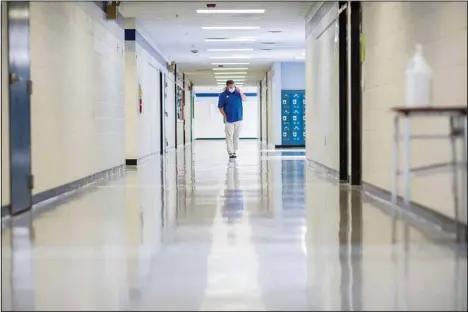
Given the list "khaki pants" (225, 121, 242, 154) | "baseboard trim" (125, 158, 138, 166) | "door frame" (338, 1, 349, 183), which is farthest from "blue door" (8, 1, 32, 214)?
"khaki pants" (225, 121, 242, 154)

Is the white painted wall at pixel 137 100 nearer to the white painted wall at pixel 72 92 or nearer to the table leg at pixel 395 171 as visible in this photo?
the white painted wall at pixel 72 92

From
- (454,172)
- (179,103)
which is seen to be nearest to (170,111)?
(179,103)

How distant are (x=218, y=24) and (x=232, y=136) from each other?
10.6 ft

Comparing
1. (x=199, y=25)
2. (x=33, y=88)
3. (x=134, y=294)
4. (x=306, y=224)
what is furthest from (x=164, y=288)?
(x=199, y=25)

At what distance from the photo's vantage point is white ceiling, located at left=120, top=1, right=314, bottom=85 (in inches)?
462

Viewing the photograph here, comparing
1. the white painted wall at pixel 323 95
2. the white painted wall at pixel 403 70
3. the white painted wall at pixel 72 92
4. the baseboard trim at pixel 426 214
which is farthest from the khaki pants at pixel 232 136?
the baseboard trim at pixel 426 214

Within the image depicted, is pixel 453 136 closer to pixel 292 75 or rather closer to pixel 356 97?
pixel 356 97

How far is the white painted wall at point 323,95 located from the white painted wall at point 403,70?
1857 millimetres

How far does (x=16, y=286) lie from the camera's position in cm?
326

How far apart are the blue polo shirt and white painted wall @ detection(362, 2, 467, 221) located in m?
8.36

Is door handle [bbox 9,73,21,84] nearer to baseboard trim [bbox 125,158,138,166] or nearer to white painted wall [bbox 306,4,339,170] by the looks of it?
white painted wall [bbox 306,4,339,170]

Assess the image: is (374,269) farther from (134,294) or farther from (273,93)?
(273,93)

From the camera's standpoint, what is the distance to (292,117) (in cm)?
2367

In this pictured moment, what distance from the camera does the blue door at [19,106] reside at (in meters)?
5.85
